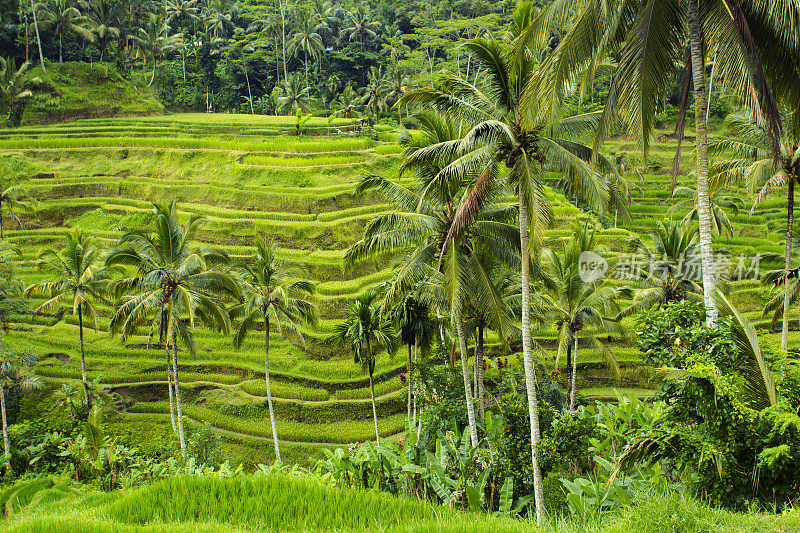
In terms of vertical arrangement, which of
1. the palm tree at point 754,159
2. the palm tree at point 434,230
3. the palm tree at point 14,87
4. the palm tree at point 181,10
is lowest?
the palm tree at point 434,230

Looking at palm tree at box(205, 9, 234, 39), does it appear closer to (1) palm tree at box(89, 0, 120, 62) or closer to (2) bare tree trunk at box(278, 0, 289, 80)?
(2) bare tree trunk at box(278, 0, 289, 80)

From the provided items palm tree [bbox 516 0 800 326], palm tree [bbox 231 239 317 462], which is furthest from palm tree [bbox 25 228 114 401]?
palm tree [bbox 516 0 800 326]

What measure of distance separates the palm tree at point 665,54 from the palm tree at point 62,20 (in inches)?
Answer: 1889

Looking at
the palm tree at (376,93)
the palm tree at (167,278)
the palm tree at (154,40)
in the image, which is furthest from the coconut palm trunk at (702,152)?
the palm tree at (154,40)

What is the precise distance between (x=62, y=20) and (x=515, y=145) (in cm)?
4983

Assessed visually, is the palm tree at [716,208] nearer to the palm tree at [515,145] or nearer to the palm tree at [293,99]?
the palm tree at [515,145]

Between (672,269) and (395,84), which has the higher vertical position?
(395,84)

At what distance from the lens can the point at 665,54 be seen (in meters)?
7.22

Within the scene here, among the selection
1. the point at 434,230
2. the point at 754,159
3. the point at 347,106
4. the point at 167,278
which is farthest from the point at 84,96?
the point at 754,159

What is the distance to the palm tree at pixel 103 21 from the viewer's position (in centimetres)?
4522

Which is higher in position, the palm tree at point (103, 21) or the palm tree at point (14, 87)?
the palm tree at point (103, 21)

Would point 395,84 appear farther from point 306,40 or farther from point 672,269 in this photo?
point 672,269

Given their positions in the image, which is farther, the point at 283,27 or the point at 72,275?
the point at 283,27

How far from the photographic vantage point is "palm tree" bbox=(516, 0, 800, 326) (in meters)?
6.71
